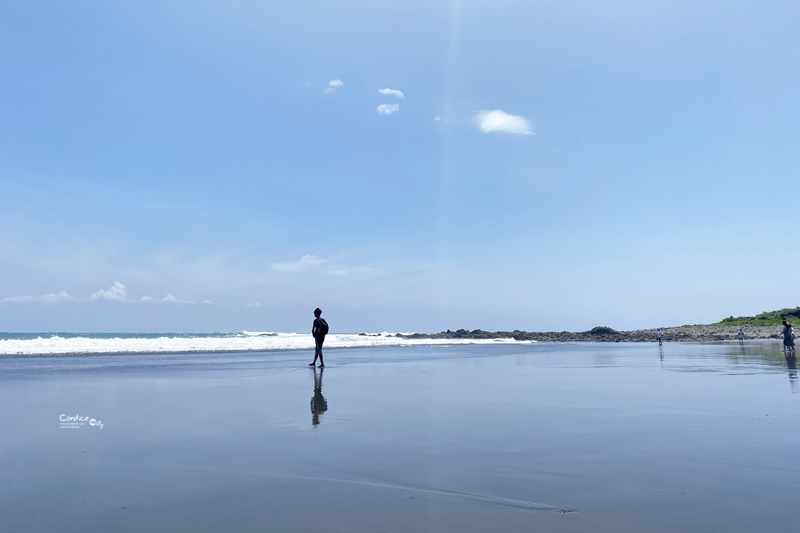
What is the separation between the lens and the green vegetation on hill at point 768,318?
71.5 metres

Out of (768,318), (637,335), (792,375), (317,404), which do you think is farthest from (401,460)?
(768,318)

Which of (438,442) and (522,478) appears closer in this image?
(522,478)

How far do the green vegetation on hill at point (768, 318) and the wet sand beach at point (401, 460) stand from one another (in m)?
71.7

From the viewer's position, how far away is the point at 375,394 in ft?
41.0

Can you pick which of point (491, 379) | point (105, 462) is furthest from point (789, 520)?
point (491, 379)

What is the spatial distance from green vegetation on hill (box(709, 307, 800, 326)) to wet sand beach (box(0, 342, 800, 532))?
71.7 meters

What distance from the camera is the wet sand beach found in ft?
14.9

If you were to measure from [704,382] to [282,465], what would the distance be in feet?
40.9

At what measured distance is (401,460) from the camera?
6.38 meters

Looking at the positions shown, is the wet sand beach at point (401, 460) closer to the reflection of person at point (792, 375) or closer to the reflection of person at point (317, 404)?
the reflection of person at point (317, 404)

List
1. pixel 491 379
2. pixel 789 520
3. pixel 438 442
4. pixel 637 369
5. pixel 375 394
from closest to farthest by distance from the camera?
pixel 789 520, pixel 438 442, pixel 375 394, pixel 491 379, pixel 637 369

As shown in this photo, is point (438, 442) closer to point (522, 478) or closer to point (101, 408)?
point (522, 478)

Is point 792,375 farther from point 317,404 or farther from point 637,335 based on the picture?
point 637,335

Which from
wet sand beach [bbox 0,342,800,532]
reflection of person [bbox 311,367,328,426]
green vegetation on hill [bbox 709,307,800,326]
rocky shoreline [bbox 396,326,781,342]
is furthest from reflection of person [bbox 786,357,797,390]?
green vegetation on hill [bbox 709,307,800,326]
